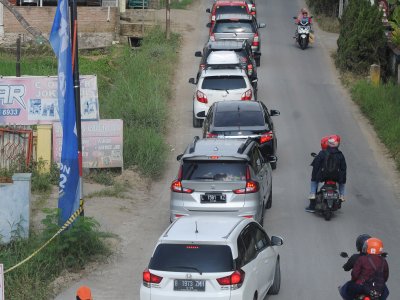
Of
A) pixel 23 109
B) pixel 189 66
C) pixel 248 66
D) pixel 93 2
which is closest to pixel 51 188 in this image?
pixel 23 109

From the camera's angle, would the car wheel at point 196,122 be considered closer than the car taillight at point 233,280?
No

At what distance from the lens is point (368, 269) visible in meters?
13.3

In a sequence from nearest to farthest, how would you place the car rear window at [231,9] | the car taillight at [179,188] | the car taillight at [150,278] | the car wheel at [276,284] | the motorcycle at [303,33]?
the car taillight at [150,278]
the car wheel at [276,284]
the car taillight at [179,188]
the motorcycle at [303,33]
the car rear window at [231,9]

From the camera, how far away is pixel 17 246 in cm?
1791

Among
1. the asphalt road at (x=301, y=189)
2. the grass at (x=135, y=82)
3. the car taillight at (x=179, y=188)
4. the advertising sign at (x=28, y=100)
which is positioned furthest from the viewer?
the grass at (x=135, y=82)

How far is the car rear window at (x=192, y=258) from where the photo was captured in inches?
531

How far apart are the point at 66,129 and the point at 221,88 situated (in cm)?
1173

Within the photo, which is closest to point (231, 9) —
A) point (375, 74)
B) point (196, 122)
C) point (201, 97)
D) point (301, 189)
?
point (375, 74)

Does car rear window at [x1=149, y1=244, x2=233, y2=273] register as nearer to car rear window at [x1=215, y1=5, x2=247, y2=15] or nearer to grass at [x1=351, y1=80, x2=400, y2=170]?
grass at [x1=351, y1=80, x2=400, y2=170]

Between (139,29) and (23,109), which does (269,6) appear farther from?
(23,109)

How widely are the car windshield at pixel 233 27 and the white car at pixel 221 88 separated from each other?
1013 centimetres

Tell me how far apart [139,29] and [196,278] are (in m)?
31.1

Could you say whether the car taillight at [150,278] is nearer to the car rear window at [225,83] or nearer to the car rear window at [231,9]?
the car rear window at [225,83]

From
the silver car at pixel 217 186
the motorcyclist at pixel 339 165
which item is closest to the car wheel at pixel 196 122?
the motorcyclist at pixel 339 165
